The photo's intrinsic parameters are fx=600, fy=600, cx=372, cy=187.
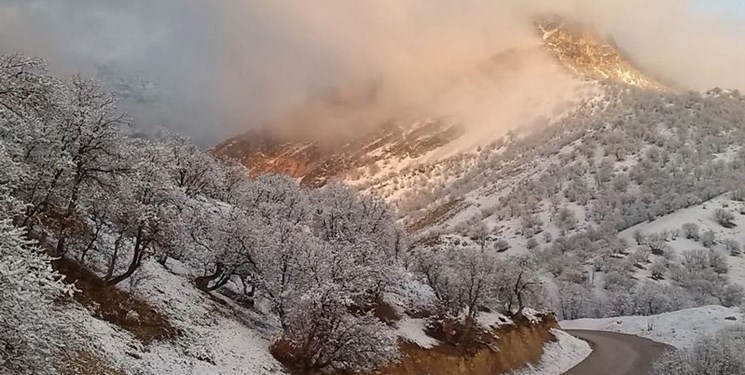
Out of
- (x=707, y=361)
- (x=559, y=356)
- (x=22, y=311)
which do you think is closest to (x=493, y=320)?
(x=559, y=356)

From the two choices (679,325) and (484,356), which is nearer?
(484,356)

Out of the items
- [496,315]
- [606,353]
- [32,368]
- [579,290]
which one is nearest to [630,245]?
[579,290]

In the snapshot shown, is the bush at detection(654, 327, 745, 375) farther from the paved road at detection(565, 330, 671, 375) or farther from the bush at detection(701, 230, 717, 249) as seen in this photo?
the bush at detection(701, 230, 717, 249)

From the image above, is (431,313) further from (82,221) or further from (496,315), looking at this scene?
(82,221)

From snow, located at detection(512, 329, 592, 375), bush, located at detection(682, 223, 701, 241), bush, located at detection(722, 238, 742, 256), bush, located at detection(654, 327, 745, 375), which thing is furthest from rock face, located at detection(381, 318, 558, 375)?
bush, located at detection(682, 223, 701, 241)

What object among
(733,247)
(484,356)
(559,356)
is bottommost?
(559,356)

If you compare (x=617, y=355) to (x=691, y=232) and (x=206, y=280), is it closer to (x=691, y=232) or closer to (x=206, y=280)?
(x=206, y=280)

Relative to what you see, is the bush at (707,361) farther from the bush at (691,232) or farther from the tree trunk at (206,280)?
the bush at (691,232)

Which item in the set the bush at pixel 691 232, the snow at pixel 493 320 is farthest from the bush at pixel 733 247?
the snow at pixel 493 320
